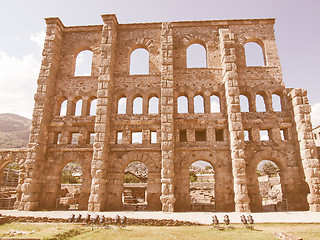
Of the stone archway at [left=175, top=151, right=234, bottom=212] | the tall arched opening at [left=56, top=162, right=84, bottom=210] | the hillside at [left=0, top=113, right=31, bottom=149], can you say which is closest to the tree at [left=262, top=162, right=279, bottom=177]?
the stone archway at [left=175, top=151, right=234, bottom=212]

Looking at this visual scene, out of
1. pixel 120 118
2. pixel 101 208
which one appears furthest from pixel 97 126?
pixel 101 208

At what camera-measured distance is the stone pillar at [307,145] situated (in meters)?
12.8

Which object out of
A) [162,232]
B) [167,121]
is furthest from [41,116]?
[162,232]

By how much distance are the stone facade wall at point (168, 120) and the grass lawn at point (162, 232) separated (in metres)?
4.58

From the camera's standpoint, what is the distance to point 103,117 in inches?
572

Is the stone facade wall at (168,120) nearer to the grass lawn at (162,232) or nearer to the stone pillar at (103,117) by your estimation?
the stone pillar at (103,117)

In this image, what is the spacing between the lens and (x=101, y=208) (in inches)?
519

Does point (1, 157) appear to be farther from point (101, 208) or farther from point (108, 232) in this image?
point (108, 232)

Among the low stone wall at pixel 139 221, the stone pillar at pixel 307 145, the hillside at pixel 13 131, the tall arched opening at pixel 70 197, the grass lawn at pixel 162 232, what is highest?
the hillside at pixel 13 131

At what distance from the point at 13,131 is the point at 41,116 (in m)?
100.0

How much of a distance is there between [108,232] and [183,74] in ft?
37.4

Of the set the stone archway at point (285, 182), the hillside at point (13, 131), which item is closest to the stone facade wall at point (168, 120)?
the stone archway at point (285, 182)

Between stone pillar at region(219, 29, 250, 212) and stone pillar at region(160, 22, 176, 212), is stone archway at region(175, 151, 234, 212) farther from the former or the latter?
stone pillar at region(160, 22, 176, 212)

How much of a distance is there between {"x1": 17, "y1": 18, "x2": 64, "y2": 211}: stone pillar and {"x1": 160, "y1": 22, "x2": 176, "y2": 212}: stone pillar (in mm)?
7713
